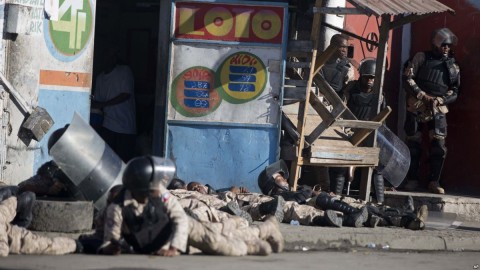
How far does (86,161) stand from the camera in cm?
1058

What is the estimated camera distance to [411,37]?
17.8 meters

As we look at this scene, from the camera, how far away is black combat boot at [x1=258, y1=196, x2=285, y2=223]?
39.0 ft

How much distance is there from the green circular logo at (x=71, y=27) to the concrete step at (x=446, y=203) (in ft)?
15.8

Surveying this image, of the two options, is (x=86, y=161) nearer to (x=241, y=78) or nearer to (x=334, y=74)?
(x=241, y=78)

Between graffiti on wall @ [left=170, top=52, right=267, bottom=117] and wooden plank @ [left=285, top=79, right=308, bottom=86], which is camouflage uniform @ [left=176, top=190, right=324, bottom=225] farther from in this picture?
wooden plank @ [left=285, top=79, right=308, bottom=86]

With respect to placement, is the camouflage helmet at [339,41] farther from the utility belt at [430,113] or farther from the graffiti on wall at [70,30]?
the graffiti on wall at [70,30]

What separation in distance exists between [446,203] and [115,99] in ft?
15.2

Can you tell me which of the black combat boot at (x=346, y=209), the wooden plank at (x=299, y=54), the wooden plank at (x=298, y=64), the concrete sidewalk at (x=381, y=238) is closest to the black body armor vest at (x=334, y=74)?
the wooden plank at (x=299, y=54)

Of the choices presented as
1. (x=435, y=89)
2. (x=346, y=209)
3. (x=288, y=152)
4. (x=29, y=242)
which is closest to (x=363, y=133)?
(x=288, y=152)

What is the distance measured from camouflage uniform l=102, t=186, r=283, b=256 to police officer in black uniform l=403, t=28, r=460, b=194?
21.2 feet

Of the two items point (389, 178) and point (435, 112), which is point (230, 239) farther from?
point (435, 112)

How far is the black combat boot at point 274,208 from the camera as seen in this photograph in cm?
1190

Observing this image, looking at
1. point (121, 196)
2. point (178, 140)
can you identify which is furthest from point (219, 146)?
point (121, 196)

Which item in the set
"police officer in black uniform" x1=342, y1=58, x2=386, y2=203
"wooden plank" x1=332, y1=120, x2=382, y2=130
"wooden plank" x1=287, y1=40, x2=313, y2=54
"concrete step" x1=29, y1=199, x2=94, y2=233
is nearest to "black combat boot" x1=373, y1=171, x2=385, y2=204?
"police officer in black uniform" x1=342, y1=58, x2=386, y2=203
